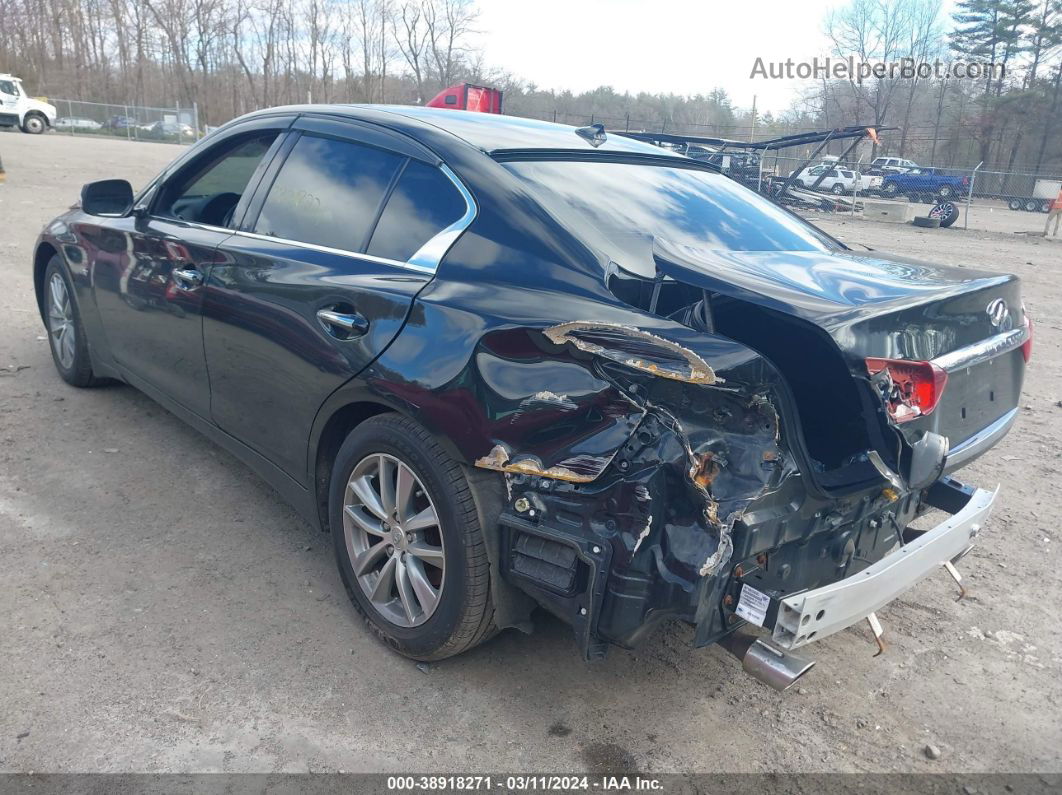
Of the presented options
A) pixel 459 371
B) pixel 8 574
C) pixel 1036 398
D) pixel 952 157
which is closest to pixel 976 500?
pixel 459 371

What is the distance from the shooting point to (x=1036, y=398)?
20.0 feet

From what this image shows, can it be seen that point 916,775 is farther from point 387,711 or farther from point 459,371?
point 459,371

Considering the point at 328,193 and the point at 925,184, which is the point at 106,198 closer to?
the point at 328,193

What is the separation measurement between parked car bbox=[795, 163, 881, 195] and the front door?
26.5 m

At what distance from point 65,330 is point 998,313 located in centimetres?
512

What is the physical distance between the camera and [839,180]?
106ft

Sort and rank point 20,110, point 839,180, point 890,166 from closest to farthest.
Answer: point 839,180, point 20,110, point 890,166

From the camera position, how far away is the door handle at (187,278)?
11.5 ft

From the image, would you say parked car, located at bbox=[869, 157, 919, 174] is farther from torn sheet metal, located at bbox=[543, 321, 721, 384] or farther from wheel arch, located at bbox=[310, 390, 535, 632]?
torn sheet metal, located at bbox=[543, 321, 721, 384]

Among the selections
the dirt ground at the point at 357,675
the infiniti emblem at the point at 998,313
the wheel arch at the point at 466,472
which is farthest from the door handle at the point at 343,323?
the infiniti emblem at the point at 998,313

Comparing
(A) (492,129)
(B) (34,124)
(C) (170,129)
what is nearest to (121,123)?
(C) (170,129)

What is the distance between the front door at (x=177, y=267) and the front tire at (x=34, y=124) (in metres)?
37.8

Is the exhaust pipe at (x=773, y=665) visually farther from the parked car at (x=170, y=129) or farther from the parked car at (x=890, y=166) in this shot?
the parked car at (x=170, y=129)

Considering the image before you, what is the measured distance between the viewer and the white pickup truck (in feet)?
110
